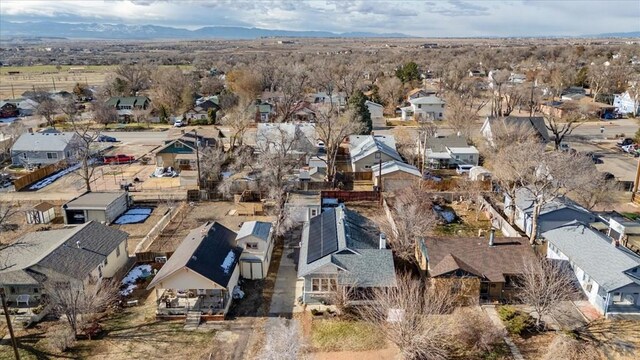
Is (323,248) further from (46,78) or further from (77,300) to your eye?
(46,78)

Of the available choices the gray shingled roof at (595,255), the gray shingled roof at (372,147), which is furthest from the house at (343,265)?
the gray shingled roof at (372,147)

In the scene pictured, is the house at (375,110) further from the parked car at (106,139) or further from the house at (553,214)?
the house at (553,214)

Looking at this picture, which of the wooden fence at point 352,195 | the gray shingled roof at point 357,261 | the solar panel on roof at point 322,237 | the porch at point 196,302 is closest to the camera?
the porch at point 196,302

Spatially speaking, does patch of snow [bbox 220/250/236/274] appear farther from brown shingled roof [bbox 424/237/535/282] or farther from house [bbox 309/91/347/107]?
house [bbox 309/91/347/107]

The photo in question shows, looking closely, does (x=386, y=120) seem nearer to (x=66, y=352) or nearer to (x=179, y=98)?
(x=179, y=98)

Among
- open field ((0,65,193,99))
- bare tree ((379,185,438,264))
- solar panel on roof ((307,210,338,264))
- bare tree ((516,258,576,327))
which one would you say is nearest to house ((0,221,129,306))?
solar panel on roof ((307,210,338,264))

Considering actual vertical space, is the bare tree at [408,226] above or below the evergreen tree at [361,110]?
below
